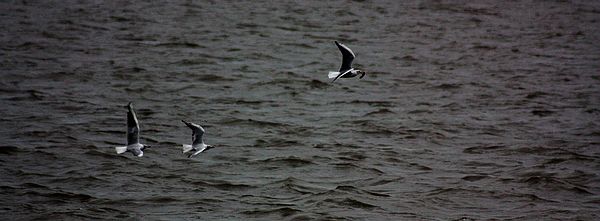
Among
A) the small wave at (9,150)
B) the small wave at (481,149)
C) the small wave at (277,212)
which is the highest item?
the small wave at (277,212)

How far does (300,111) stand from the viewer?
1983cm

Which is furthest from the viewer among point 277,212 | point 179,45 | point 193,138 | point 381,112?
point 179,45

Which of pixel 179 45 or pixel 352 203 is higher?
pixel 352 203

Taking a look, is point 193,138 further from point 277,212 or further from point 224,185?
point 224,185

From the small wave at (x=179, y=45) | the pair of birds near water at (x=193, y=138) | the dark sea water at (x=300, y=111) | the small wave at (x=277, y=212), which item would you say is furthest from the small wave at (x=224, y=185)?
the small wave at (x=179, y=45)

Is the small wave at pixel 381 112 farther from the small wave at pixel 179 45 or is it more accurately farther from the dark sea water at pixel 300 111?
the small wave at pixel 179 45

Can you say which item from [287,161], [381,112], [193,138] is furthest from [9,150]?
[381,112]

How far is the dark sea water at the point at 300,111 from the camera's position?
14.2 meters

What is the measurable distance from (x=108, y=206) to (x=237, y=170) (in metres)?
2.55

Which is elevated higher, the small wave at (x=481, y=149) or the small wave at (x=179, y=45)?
the small wave at (x=481, y=149)

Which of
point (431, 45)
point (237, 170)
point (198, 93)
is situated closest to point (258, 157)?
point (237, 170)

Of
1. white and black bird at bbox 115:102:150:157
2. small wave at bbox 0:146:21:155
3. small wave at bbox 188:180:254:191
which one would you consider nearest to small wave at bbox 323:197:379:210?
small wave at bbox 188:180:254:191

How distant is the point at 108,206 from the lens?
1341cm

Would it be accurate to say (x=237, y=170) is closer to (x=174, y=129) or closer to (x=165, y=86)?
(x=174, y=129)
